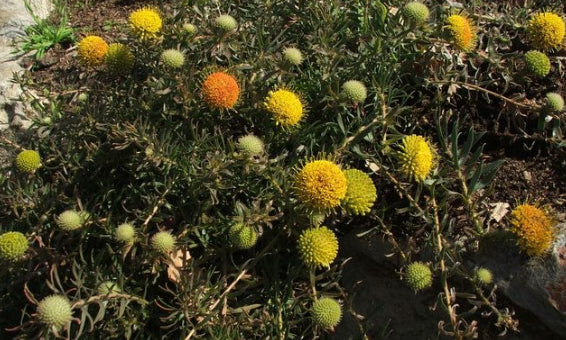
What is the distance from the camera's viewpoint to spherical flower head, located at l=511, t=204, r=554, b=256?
2971 mm

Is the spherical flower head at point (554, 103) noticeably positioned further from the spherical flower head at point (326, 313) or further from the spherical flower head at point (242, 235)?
the spherical flower head at point (242, 235)

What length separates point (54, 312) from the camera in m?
2.73

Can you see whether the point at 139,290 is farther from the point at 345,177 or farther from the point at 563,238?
the point at 563,238

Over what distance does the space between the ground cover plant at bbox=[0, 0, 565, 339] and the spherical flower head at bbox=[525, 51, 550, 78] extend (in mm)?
15

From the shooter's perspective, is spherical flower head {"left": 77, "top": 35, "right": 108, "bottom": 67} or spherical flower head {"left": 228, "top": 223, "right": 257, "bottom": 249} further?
spherical flower head {"left": 77, "top": 35, "right": 108, "bottom": 67}

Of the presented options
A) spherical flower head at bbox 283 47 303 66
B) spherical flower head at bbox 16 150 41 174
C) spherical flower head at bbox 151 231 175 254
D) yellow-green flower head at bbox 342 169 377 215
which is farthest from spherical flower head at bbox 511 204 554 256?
spherical flower head at bbox 16 150 41 174

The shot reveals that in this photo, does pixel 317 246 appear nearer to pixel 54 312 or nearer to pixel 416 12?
pixel 54 312


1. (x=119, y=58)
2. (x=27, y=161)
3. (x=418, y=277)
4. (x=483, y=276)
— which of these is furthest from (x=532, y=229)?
(x=27, y=161)

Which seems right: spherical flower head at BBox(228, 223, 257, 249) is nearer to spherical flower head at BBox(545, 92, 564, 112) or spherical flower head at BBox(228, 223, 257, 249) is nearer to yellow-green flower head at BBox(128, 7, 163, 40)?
yellow-green flower head at BBox(128, 7, 163, 40)

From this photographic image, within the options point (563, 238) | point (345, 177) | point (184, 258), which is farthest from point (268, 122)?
point (563, 238)

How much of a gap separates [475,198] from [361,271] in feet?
2.90

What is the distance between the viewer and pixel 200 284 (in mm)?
3250

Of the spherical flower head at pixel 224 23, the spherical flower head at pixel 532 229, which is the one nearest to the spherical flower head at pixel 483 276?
the spherical flower head at pixel 532 229

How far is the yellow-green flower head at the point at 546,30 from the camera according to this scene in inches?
143
